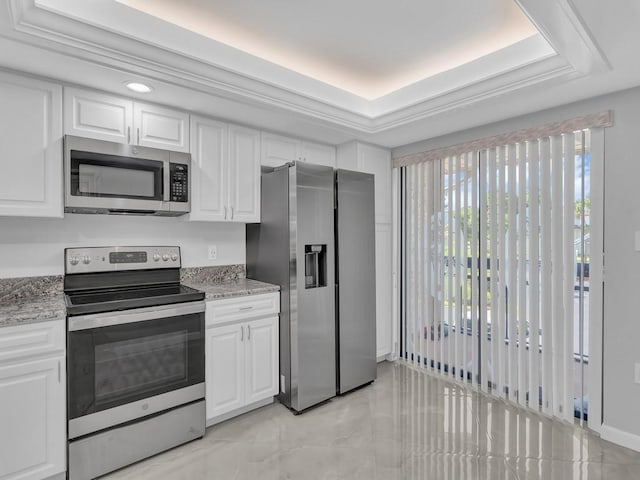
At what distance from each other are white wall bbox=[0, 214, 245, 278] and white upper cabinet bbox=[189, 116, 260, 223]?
320mm

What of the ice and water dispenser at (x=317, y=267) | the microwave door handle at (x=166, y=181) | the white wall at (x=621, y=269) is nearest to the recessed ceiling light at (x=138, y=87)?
the microwave door handle at (x=166, y=181)

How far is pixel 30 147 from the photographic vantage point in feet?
6.66

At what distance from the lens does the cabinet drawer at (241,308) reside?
247 centimetres

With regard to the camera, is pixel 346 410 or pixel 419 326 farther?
pixel 419 326

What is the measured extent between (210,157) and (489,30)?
6.77 feet

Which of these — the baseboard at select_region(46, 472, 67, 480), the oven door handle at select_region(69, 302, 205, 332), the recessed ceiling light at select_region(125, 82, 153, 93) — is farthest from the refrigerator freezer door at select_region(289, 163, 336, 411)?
the baseboard at select_region(46, 472, 67, 480)

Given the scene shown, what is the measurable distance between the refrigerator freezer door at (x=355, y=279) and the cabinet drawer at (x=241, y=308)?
1.87ft

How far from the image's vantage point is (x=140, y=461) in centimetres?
215

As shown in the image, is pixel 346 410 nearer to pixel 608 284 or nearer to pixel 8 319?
pixel 608 284

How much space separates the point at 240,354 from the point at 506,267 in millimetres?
Result: 2176

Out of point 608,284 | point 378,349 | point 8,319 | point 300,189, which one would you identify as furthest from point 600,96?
point 8,319

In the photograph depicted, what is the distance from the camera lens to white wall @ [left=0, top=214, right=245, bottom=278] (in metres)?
2.23

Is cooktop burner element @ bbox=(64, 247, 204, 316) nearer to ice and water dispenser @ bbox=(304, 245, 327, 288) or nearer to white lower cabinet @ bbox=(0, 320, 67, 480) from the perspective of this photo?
white lower cabinet @ bbox=(0, 320, 67, 480)

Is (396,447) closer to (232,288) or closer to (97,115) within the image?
(232,288)
